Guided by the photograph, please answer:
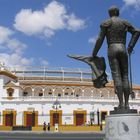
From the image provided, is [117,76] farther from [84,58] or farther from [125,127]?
[125,127]

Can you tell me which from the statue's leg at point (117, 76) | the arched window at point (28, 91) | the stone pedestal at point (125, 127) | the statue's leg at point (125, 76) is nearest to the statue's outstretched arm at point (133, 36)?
the statue's leg at point (125, 76)

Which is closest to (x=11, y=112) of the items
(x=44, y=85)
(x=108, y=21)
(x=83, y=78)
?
(x=44, y=85)

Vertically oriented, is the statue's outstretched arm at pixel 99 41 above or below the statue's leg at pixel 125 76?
above

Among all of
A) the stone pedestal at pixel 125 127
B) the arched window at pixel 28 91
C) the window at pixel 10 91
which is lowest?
the stone pedestal at pixel 125 127

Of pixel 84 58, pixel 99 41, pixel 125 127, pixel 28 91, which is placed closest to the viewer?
pixel 125 127

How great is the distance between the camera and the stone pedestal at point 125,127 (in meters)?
10.7

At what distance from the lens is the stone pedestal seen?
10.7 meters

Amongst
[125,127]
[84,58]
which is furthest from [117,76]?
[125,127]

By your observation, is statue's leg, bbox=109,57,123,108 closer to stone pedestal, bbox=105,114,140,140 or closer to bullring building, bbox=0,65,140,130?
stone pedestal, bbox=105,114,140,140

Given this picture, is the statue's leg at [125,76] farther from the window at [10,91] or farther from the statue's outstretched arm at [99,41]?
the window at [10,91]

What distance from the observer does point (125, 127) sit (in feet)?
35.3

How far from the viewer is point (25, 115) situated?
68.7 metres

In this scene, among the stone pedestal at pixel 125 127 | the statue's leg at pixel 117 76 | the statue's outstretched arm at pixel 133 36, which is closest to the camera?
the stone pedestal at pixel 125 127

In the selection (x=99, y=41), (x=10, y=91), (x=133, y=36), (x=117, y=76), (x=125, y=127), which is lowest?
(x=125, y=127)
